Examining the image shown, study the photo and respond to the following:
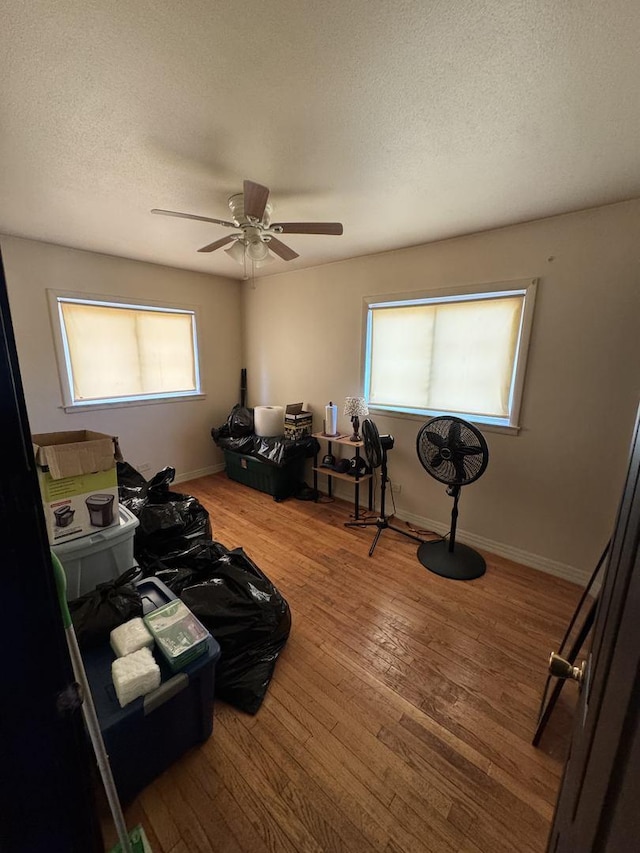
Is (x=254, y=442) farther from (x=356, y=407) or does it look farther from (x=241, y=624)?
(x=241, y=624)

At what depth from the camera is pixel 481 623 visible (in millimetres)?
1936

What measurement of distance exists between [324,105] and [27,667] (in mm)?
1932

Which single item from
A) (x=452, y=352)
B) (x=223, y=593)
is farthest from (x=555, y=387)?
(x=223, y=593)

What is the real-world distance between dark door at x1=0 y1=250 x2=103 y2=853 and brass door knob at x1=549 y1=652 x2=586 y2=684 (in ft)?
3.78

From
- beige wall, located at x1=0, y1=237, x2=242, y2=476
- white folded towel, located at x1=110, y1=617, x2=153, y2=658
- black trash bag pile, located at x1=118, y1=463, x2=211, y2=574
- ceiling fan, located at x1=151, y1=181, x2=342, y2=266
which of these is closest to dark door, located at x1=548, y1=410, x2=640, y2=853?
white folded towel, located at x1=110, y1=617, x2=153, y2=658

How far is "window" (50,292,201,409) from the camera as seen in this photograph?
307 centimetres

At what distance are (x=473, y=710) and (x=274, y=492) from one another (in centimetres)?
242

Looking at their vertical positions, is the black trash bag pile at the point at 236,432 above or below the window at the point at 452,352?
below

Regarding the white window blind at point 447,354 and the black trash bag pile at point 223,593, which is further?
the white window blind at point 447,354

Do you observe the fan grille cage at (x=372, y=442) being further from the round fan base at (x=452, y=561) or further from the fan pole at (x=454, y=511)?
the round fan base at (x=452, y=561)

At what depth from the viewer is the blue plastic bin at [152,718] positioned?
3.39 ft

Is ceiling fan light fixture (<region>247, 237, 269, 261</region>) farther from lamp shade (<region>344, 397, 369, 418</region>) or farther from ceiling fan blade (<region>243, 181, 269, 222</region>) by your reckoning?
lamp shade (<region>344, 397, 369, 418</region>)

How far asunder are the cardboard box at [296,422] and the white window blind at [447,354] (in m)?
0.78

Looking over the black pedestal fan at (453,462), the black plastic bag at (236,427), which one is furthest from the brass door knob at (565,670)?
the black plastic bag at (236,427)
